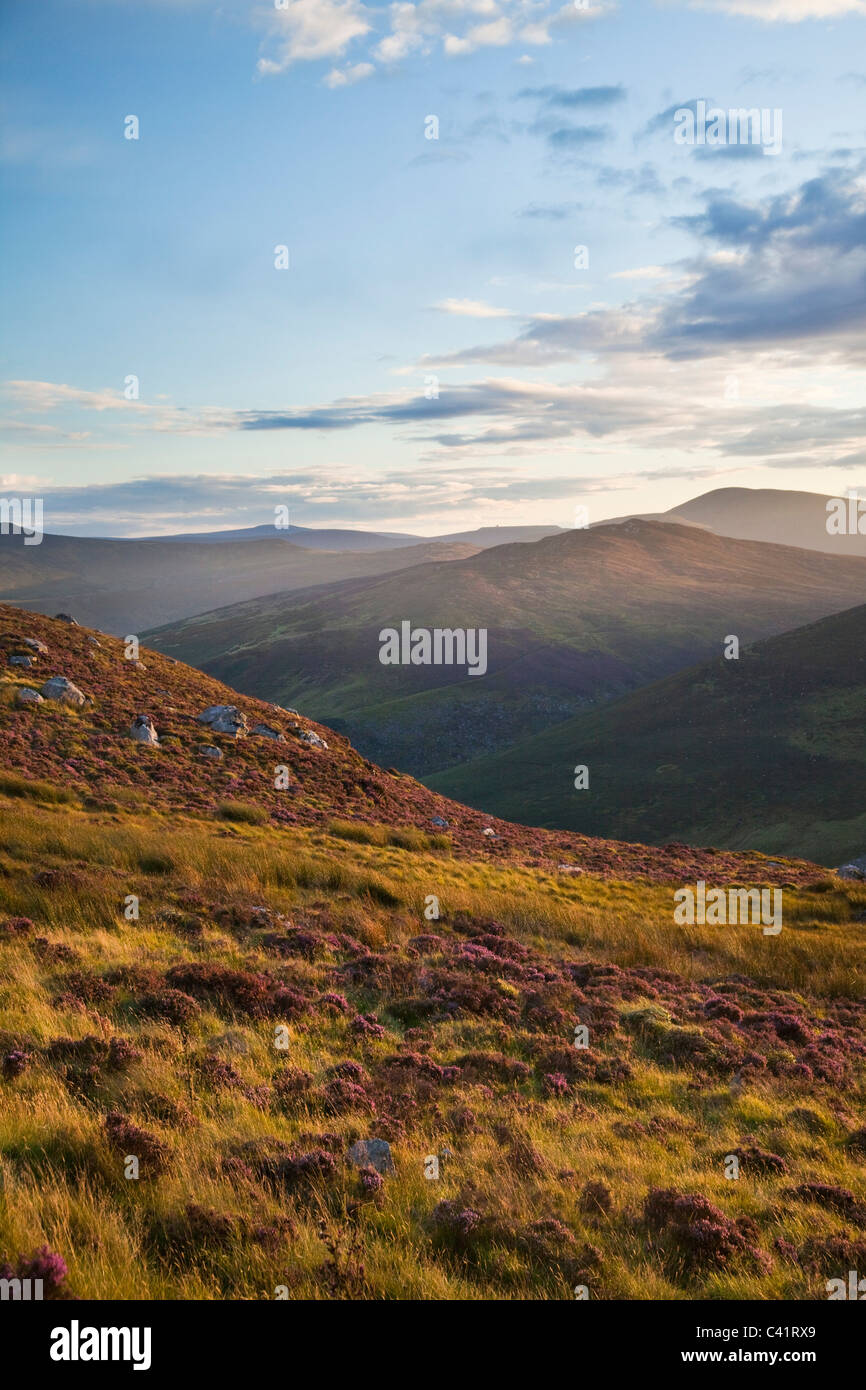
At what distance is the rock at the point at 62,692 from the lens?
120ft

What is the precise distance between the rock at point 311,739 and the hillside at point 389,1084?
2087 cm

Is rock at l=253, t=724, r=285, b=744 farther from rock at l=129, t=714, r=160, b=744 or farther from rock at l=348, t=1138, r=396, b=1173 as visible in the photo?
rock at l=348, t=1138, r=396, b=1173

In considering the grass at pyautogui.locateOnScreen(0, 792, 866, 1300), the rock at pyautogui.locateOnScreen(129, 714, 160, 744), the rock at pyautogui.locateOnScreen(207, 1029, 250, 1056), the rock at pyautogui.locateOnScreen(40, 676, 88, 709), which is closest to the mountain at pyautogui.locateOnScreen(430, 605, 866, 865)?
the rock at pyautogui.locateOnScreen(129, 714, 160, 744)

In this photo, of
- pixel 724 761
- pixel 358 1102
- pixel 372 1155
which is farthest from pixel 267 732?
pixel 724 761

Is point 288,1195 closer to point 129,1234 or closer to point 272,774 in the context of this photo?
point 129,1234

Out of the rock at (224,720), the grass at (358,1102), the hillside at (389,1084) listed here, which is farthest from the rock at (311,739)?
the grass at (358,1102)

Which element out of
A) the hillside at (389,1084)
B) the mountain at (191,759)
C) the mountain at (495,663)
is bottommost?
the hillside at (389,1084)

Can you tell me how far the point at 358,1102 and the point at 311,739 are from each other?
37.9m

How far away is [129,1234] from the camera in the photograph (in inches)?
242

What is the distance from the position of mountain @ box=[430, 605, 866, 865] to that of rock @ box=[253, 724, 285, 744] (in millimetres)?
35803

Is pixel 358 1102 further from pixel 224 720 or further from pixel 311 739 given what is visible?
pixel 311 739

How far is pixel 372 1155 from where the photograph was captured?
792cm

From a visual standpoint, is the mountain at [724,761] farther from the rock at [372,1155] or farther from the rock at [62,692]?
the rock at [372,1155]
